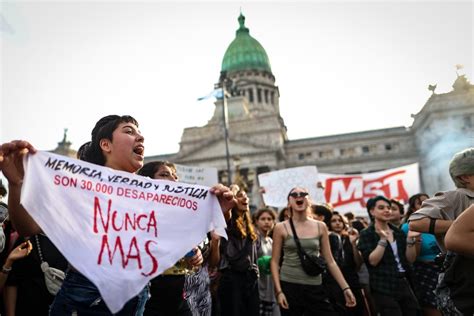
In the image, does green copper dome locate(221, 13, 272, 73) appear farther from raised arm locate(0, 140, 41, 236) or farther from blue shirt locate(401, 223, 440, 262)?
raised arm locate(0, 140, 41, 236)

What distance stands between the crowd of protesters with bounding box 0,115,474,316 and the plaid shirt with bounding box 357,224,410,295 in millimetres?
14

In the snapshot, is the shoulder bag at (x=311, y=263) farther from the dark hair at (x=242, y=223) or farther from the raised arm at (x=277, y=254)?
the dark hair at (x=242, y=223)

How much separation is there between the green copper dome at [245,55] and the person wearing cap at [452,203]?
66972 millimetres

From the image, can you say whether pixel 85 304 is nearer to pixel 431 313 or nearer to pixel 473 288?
pixel 473 288

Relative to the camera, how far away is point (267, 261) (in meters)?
6.25

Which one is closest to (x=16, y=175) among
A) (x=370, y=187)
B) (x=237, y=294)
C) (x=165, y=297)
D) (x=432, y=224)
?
(x=165, y=297)

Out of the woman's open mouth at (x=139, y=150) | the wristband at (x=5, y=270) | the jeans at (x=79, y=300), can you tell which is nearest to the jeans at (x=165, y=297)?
the jeans at (x=79, y=300)

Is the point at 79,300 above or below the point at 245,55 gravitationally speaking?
below

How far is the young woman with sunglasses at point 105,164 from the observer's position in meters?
2.14

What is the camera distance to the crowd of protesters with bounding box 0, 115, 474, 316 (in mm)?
2502

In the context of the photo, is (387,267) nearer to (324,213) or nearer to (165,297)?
(324,213)

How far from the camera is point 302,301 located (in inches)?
175

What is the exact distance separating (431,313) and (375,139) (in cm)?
4750

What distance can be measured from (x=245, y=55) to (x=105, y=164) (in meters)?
69.0
